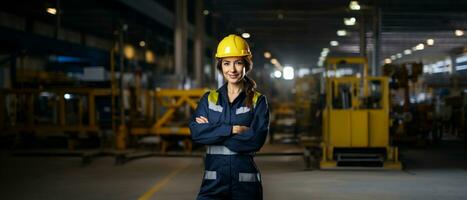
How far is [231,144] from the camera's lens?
3.62 metres

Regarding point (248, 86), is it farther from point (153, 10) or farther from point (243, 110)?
point (153, 10)

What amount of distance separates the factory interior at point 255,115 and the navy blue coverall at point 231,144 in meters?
0.04

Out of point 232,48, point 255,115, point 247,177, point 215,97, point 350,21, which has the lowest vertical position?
point 247,177

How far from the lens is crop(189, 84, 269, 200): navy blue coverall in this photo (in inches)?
142

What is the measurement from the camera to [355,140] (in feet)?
37.7

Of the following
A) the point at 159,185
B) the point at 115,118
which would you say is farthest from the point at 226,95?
the point at 115,118

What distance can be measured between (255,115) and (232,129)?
0.18 meters

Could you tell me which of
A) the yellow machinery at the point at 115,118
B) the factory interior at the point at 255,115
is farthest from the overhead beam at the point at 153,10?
the yellow machinery at the point at 115,118

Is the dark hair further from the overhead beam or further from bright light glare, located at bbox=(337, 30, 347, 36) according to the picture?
bright light glare, located at bbox=(337, 30, 347, 36)

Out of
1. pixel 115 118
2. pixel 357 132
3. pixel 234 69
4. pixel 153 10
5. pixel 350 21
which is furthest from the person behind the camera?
pixel 153 10

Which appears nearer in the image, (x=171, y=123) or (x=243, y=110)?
(x=243, y=110)

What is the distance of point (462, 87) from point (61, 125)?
1569 cm

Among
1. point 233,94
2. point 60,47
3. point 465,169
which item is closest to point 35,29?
point 60,47

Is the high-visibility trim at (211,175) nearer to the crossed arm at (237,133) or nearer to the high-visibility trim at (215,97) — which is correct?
the crossed arm at (237,133)
